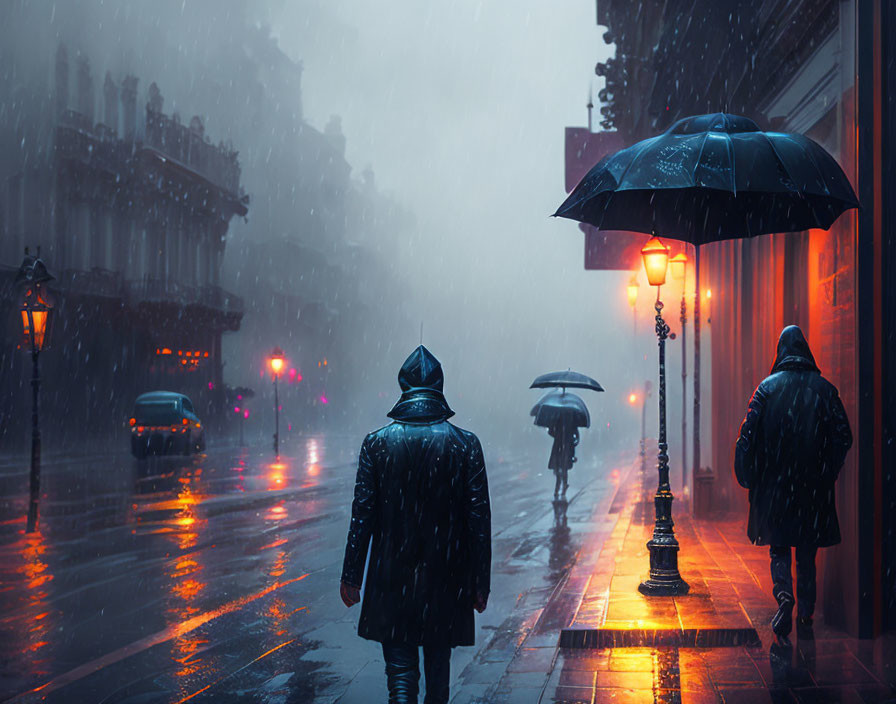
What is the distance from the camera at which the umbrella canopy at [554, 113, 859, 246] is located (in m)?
5.78

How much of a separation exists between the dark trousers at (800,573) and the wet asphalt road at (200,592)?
2157 mm

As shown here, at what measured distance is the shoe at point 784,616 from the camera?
629cm

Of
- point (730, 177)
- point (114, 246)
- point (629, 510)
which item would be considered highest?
point (114, 246)

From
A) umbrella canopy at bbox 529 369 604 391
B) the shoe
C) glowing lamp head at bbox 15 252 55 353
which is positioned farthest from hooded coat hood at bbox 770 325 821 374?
glowing lamp head at bbox 15 252 55 353

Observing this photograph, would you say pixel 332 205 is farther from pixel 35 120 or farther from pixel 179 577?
pixel 179 577

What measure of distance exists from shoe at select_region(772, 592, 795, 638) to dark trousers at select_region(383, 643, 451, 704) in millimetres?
2922

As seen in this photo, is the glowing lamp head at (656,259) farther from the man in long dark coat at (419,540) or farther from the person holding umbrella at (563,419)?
the person holding umbrella at (563,419)

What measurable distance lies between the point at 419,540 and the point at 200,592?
212 inches

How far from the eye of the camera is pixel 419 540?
14.3 feet

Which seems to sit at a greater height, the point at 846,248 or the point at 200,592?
the point at 846,248

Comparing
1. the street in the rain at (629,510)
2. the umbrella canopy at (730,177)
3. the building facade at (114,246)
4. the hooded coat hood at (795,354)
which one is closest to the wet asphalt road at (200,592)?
→ the street in the rain at (629,510)

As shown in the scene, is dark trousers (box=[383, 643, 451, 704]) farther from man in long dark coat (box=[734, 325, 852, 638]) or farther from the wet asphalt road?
man in long dark coat (box=[734, 325, 852, 638])

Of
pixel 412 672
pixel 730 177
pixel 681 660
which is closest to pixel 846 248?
pixel 730 177

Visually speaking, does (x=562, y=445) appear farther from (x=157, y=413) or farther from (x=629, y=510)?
(x=157, y=413)
